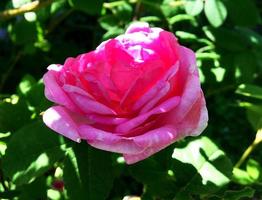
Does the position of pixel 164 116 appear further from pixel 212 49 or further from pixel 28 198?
pixel 212 49

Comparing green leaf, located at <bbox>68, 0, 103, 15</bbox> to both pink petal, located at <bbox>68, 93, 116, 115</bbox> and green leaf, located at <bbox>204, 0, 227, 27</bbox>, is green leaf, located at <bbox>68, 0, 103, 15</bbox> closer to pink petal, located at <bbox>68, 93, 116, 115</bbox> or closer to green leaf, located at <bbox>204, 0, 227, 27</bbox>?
green leaf, located at <bbox>204, 0, 227, 27</bbox>

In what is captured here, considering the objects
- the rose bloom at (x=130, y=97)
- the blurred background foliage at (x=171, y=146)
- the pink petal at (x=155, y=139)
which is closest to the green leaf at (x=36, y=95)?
the blurred background foliage at (x=171, y=146)

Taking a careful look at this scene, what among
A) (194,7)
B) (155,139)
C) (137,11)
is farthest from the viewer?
(137,11)

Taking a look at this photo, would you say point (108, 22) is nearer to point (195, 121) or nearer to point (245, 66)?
point (245, 66)

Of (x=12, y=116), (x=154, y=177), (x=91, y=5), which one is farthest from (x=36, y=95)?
(x=154, y=177)

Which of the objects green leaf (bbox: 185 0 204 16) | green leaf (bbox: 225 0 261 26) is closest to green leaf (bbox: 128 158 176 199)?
green leaf (bbox: 185 0 204 16)

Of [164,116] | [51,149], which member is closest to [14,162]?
[51,149]
